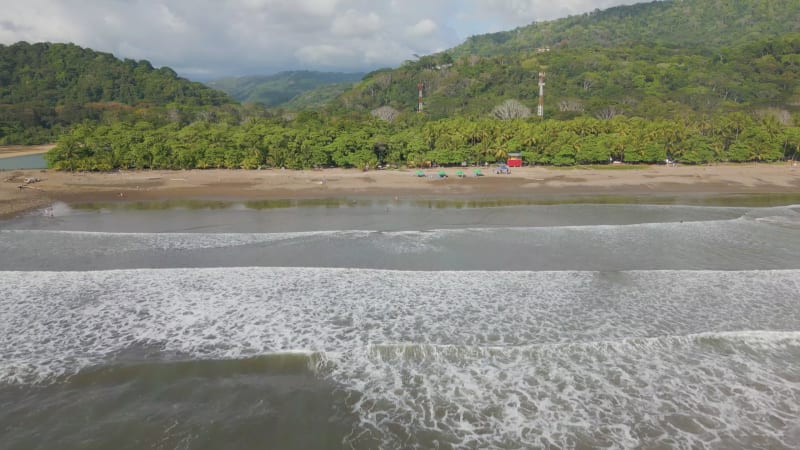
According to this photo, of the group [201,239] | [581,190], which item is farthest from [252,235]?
[581,190]

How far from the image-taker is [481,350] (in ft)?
44.5

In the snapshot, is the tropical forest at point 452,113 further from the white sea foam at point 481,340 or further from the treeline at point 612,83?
the white sea foam at point 481,340

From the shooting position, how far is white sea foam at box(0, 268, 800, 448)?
10625 millimetres

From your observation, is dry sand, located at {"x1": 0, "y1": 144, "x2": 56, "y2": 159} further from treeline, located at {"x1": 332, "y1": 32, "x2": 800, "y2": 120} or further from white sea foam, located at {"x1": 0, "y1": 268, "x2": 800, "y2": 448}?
white sea foam, located at {"x1": 0, "y1": 268, "x2": 800, "y2": 448}

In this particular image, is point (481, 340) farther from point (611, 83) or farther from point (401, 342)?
point (611, 83)

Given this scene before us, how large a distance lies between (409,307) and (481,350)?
143 inches

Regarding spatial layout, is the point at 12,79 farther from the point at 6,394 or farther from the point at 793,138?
the point at 793,138

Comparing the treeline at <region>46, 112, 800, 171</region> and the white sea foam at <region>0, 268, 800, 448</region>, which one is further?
the treeline at <region>46, 112, 800, 171</region>

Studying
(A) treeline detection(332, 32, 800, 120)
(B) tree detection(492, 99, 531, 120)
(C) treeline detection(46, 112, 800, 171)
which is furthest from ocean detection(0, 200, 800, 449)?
(B) tree detection(492, 99, 531, 120)

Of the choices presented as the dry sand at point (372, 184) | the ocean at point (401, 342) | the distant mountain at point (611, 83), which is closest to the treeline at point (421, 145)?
the dry sand at point (372, 184)

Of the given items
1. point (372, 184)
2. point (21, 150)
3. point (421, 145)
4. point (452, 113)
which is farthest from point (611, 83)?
point (21, 150)

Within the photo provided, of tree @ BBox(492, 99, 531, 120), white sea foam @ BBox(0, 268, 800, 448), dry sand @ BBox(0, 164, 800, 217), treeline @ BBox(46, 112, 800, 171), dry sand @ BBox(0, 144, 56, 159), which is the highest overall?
tree @ BBox(492, 99, 531, 120)

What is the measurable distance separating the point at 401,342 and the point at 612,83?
13244 cm

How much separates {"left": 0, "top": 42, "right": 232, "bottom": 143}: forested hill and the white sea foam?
111579 millimetres
